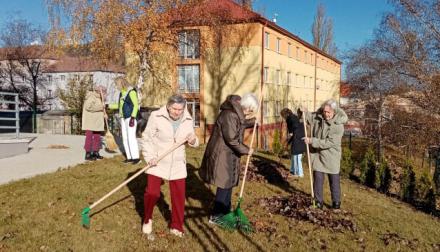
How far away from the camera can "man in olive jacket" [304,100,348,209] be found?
6156mm

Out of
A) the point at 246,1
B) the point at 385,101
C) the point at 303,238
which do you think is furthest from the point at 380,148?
the point at 303,238

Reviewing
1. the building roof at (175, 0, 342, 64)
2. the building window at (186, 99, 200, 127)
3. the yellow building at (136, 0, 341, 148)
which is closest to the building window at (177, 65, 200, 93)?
the yellow building at (136, 0, 341, 148)

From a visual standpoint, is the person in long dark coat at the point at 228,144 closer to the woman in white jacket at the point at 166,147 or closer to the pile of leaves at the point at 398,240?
the woman in white jacket at the point at 166,147

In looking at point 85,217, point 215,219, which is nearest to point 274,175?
point 215,219

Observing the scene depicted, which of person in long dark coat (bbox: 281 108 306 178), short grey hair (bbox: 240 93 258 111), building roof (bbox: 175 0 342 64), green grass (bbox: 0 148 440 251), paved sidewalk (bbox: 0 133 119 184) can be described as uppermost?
building roof (bbox: 175 0 342 64)

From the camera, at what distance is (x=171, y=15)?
55.0ft

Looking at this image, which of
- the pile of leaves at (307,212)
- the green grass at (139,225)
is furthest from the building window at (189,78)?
the pile of leaves at (307,212)

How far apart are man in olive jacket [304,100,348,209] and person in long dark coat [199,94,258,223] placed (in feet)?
4.92

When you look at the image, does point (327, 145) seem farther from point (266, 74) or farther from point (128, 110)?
point (266, 74)

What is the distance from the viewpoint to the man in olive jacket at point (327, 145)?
6156mm

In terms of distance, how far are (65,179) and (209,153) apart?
367 centimetres

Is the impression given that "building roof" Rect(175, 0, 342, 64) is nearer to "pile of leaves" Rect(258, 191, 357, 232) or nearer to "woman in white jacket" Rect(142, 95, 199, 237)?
"pile of leaves" Rect(258, 191, 357, 232)

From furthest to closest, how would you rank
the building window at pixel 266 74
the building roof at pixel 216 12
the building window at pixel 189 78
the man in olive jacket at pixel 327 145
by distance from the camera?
the building window at pixel 189 78
the building window at pixel 266 74
the building roof at pixel 216 12
the man in olive jacket at pixel 327 145

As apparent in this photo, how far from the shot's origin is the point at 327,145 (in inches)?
243
